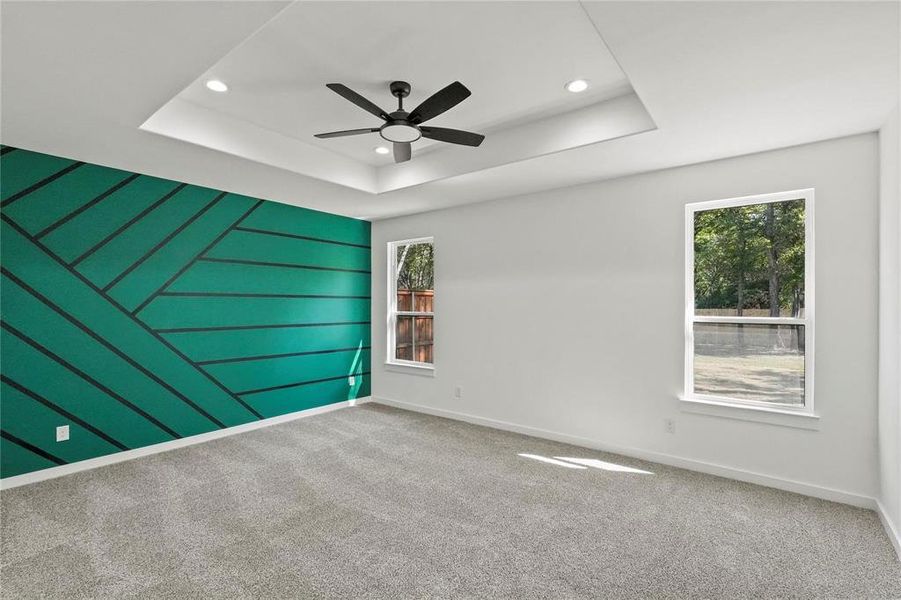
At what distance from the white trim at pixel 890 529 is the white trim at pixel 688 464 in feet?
0.27

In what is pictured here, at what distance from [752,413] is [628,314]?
1.18m

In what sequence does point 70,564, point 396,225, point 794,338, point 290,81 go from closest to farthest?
point 70,564 → point 290,81 → point 794,338 → point 396,225

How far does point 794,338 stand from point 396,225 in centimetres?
436

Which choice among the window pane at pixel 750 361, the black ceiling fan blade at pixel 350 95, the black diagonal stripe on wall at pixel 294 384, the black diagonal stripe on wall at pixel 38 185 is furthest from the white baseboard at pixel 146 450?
the window pane at pixel 750 361

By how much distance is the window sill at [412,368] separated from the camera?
5.49 meters

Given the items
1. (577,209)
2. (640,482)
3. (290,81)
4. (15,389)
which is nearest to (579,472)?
(640,482)

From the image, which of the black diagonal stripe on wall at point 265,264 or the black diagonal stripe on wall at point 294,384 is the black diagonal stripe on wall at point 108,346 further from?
the black diagonal stripe on wall at point 265,264

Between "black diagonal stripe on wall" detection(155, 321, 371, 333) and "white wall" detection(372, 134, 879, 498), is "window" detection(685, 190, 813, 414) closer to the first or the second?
"white wall" detection(372, 134, 879, 498)

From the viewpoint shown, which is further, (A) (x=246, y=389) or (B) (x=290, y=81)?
(A) (x=246, y=389)

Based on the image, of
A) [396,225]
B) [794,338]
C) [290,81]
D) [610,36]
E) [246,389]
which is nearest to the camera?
[610,36]

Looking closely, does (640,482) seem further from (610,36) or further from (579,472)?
(610,36)

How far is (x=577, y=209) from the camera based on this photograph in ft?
14.0

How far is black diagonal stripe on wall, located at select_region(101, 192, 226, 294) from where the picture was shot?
3.79 meters

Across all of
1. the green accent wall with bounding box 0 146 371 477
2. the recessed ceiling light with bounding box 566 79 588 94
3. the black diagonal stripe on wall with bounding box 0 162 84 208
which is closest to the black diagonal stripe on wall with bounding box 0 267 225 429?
the green accent wall with bounding box 0 146 371 477
